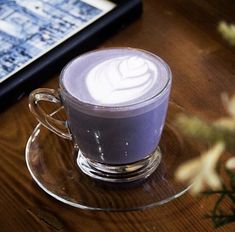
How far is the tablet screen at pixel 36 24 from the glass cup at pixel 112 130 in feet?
0.44

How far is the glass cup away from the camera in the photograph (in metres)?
0.41

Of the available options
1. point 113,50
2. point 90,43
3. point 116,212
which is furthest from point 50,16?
point 116,212

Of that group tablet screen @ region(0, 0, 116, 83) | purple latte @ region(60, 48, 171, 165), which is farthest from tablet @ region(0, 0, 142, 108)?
purple latte @ region(60, 48, 171, 165)

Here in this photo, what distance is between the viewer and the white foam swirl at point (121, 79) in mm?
409

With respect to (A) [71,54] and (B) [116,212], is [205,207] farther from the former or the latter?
(A) [71,54]

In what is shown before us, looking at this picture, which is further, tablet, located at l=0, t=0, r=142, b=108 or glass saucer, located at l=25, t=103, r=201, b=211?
tablet, located at l=0, t=0, r=142, b=108

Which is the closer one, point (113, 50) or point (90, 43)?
point (113, 50)

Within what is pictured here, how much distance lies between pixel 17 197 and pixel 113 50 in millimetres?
171

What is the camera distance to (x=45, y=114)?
50 cm

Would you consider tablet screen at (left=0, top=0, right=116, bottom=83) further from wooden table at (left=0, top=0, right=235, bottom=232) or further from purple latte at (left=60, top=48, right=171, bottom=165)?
purple latte at (left=60, top=48, right=171, bottom=165)

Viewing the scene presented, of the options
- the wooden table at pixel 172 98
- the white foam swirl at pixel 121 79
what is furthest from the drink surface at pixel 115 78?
the wooden table at pixel 172 98

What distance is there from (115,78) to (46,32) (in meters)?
0.26

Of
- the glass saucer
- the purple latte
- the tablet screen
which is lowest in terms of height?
the glass saucer

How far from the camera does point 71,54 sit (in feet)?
1.98
